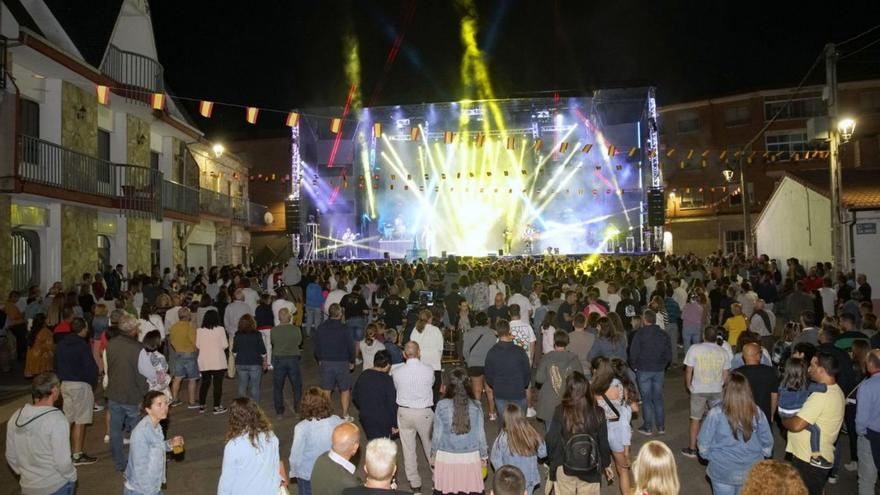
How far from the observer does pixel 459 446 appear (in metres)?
5.44

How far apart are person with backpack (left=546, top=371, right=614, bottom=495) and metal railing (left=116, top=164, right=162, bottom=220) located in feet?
53.0

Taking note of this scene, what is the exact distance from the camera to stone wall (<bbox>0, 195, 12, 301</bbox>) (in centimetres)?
1391

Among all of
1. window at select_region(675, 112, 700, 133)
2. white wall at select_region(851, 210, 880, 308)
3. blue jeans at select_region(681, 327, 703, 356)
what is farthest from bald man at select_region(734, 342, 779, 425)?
window at select_region(675, 112, 700, 133)

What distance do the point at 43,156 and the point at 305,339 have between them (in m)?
7.48

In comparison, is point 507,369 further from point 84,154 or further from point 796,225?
point 796,225

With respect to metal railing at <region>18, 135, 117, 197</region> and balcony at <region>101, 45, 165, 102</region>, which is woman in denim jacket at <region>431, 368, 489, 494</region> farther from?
balcony at <region>101, 45, 165, 102</region>

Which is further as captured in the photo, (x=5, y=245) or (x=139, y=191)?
(x=139, y=191)

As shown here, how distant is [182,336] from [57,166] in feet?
28.8

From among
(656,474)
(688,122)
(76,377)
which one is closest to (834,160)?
(656,474)

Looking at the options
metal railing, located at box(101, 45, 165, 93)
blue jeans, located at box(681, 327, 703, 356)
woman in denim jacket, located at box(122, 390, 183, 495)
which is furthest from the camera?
metal railing, located at box(101, 45, 165, 93)

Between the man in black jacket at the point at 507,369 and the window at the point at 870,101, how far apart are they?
129 feet

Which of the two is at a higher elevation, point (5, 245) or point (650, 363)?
point (5, 245)

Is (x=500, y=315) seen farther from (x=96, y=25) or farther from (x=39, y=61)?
(x=96, y=25)

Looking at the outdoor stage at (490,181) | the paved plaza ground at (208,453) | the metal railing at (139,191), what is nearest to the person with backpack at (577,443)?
the paved plaza ground at (208,453)
